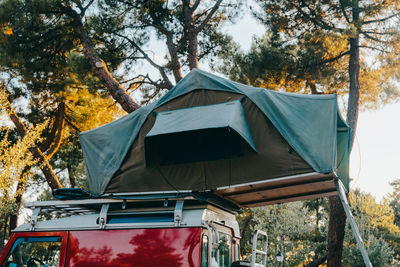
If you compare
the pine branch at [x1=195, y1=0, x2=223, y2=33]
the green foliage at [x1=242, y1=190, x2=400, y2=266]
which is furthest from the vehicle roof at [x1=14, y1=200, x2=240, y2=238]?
the green foliage at [x1=242, y1=190, x2=400, y2=266]

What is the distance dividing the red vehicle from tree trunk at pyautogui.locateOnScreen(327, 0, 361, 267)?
686cm

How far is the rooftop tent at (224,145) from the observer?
4.75 m

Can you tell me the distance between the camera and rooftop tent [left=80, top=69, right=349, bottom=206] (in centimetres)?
475

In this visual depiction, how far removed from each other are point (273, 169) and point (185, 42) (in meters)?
10.0

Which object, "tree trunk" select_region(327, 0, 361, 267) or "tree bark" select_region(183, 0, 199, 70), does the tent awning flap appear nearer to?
"tree trunk" select_region(327, 0, 361, 267)

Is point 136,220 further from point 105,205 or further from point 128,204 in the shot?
point 105,205

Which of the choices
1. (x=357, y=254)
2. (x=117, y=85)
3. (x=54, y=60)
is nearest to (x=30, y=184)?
(x=54, y=60)

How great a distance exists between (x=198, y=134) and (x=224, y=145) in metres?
0.40

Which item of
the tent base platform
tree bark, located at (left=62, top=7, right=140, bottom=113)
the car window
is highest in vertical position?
tree bark, located at (left=62, top=7, right=140, bottom=113)

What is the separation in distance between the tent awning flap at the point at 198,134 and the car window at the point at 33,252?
65.1 inches

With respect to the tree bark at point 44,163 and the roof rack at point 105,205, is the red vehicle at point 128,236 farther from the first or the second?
the tree bark at point 44,163

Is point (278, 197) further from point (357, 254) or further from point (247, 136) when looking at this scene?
point (357, 254)

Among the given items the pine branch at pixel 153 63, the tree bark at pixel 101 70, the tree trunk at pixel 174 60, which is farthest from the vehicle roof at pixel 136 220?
the pine branch at pixel 153 63

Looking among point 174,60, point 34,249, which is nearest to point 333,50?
point 174,60
